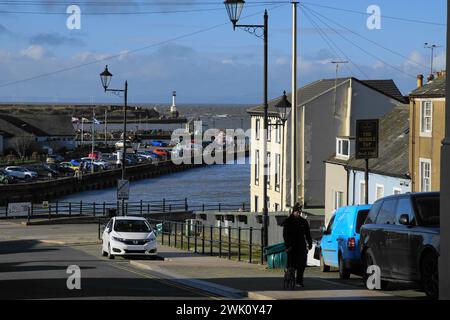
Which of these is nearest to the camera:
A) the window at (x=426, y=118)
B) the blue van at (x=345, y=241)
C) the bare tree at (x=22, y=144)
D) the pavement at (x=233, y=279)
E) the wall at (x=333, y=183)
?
the pavement at (x=233, y=279)

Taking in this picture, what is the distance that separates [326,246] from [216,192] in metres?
80.6

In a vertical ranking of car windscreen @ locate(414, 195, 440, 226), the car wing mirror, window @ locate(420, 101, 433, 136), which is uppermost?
window @ locate(420, 101, 433, 136)

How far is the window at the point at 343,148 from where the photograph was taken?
46188 mm

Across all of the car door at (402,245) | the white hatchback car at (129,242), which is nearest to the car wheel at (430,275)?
the car door at (402,245)

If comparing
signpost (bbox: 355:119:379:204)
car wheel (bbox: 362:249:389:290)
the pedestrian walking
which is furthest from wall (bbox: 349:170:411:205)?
the pedestrian walking

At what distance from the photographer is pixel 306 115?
60.2 metres

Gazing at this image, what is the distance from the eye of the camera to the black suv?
45.4 feet

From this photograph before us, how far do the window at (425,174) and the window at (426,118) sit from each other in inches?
46.8

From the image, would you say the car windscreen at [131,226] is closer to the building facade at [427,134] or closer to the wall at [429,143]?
the wall at [429,143]

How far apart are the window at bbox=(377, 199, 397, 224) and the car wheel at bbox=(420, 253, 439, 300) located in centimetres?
180

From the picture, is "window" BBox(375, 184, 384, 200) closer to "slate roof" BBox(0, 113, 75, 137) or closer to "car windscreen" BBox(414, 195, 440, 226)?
"car windscreen" BBox(414, 195, 440, 226)

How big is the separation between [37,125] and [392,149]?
10671cm
